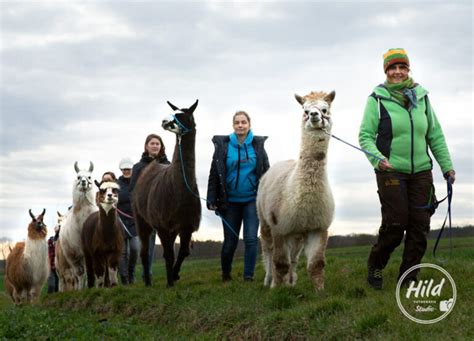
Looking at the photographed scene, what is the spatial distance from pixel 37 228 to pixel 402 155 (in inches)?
352

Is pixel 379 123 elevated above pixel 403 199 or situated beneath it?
elevated above

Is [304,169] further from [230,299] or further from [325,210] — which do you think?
[230,299]

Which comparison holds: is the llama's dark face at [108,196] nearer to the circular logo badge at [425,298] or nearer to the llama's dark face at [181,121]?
the llama's dark face at [181,121]

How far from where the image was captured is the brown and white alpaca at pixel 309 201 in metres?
6.93

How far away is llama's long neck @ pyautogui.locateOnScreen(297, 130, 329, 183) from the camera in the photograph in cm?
696

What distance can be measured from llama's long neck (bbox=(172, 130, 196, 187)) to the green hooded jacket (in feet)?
10.7

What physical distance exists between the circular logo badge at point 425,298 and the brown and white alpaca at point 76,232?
712 centimetres

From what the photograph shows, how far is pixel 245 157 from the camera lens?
8.95 m

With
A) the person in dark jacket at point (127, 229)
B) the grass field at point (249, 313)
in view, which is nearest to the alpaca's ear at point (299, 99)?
the grass field at point (249, 313)

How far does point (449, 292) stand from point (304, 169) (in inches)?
81.4

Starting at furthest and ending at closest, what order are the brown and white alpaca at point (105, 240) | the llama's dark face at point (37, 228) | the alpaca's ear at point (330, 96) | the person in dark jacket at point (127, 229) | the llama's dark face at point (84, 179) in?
1. the llama's dark face at point (37, 228)
2. the person in dark jacket at point (127, 229)
3. the llama's dark face at point (84, 179)
4. the brown and white alpaca at point (105, 240)
5. the alpaca's ear at point (330, 96)

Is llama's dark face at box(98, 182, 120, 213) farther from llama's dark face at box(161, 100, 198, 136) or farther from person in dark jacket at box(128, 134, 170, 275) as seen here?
llama's dark face at box(161, 100, 198, 136)

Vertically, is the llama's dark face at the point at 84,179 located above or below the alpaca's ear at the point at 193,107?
below

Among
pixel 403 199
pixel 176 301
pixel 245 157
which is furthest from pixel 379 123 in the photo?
pixel 176 301
